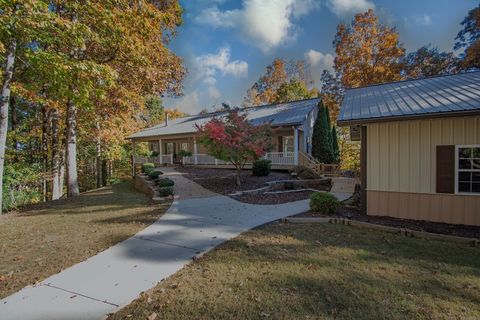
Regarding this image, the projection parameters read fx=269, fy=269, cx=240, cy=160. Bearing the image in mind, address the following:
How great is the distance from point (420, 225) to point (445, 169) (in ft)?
5.25

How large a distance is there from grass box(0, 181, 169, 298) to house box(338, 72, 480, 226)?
252 inches

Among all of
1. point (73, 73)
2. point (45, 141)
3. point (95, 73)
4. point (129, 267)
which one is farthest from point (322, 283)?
point (45, 141)

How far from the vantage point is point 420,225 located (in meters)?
6.83

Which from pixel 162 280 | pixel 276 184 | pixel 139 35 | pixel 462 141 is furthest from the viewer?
pixel 276 184

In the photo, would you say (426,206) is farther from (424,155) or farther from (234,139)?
(234,139)

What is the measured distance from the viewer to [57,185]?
51.5 feet

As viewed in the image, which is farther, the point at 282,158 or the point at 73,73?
the point at 282,158

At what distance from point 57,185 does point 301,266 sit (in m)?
16.3


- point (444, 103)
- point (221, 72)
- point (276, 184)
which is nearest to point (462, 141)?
point (444, 103)

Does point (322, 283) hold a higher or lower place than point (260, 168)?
lower

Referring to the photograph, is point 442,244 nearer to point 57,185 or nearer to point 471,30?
point 57,185

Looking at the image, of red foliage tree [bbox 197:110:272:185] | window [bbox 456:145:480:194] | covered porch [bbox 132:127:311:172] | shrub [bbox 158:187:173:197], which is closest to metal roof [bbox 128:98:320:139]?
covered porch [bbox 132:127:311:172]

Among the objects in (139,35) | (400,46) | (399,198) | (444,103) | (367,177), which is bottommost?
(399,198)

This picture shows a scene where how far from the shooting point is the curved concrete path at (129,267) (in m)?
3.18
